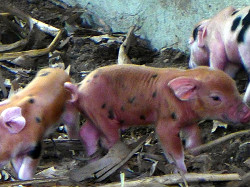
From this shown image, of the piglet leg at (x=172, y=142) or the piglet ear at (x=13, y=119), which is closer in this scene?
the piglet ear at (x=13, y=119)

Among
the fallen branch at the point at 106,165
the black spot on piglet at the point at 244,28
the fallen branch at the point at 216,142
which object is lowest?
the fallen branch at the point at 106,165

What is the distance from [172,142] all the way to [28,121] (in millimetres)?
1002

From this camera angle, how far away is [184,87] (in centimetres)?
440

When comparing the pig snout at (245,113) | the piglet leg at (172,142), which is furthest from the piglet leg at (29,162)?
the pig snout at (245,113)

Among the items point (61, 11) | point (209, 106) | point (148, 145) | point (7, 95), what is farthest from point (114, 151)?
point (61, 11)

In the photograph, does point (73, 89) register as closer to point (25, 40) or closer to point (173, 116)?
point (173, 116)

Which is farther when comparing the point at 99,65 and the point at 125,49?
the point at 125,49

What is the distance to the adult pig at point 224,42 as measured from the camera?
5141 mm

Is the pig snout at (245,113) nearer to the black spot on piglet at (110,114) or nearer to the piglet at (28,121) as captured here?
the black spot on piglet at (110,114)

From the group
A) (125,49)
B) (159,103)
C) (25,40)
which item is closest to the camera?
(159,103)

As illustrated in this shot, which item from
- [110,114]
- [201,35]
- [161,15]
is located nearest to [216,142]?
[110,114]

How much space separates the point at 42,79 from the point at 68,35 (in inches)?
88.5

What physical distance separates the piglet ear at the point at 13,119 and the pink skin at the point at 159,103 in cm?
50

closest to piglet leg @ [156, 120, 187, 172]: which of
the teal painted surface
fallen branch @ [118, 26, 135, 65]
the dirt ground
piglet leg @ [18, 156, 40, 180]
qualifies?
the dirt ground
